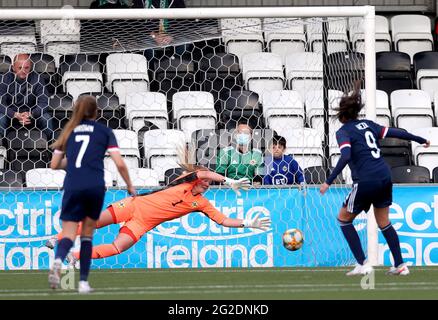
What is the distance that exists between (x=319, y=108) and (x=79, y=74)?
10.5 ft

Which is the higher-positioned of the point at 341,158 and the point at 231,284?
the point at 341,158

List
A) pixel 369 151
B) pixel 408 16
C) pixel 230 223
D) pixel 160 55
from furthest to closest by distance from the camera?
pixel 408 16
pixel 160 55
pixel 230 223
pixel 369 151

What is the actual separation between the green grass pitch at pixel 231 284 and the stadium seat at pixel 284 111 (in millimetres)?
2991

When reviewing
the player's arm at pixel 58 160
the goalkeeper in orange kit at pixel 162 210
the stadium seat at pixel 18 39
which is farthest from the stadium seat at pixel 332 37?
the player's arm at pixel 58 160

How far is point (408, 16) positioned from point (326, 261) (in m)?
6.52

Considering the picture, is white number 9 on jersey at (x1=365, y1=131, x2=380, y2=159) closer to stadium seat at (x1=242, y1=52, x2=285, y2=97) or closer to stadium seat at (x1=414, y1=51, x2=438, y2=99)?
stadium seat at (x1=242, y1=52, x2=285, y2=97)

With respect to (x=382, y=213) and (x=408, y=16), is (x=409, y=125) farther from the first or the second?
(x=382, y=213)

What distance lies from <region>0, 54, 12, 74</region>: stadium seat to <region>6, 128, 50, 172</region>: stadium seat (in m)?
1.09

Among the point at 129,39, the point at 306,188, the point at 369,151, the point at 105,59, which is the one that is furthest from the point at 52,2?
the point at 369,151

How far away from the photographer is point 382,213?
12.5m

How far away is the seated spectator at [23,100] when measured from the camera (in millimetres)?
15828

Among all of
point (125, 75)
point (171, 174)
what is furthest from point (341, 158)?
point (125, 75)

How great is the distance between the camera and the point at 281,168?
1559 centimetres

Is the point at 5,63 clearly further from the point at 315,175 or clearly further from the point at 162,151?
the point at 315,175
